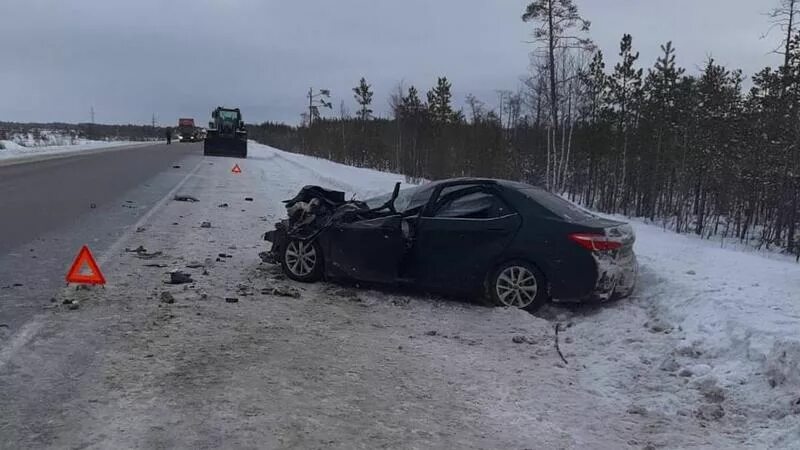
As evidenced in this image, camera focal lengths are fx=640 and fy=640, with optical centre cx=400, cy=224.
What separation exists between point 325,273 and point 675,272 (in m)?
4.00

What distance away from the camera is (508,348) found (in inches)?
219

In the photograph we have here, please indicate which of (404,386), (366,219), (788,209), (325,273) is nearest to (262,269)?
(325,273)

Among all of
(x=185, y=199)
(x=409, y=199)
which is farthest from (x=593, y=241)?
(x=185, y=199)

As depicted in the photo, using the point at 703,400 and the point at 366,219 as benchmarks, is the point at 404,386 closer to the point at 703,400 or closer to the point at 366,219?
the point at 703,400

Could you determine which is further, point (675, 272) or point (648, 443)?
point (675, 272)

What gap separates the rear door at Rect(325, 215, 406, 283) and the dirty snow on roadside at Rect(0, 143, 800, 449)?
0.25 meters

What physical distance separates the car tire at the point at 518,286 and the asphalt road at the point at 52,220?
14.4 ft

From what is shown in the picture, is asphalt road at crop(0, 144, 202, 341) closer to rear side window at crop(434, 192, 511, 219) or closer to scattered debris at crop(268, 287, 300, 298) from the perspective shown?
scattered debris at crop(268, 287, 300, 298)

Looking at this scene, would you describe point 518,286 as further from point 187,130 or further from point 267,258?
point 187,130

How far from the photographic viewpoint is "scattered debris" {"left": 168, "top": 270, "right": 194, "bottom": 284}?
23.2ft

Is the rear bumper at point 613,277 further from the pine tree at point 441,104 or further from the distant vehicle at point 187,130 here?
the distant vehicle at point 187,130

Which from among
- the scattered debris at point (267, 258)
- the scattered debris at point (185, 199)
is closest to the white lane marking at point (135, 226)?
the scattered debris at point (185, 199)

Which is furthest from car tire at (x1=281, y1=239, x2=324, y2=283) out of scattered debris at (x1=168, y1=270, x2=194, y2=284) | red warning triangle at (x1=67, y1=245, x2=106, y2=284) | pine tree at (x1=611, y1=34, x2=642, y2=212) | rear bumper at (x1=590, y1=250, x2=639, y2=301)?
pine tree at (x1=611, y1=34, x2=642, y2=212)

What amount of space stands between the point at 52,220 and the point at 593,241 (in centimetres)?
944
